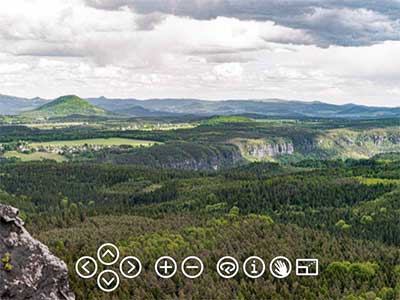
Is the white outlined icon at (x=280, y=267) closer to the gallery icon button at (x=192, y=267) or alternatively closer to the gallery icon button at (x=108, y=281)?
the gallery icon button at (x=192, y=267)

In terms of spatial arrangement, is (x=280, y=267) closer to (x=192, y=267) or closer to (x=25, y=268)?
(x=192, y=267)

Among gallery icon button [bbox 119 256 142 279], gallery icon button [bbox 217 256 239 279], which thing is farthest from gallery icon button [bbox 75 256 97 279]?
gallery icon button [bbox 217 256 239 279]

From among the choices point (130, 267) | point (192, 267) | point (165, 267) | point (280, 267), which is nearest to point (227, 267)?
point (192, 267)

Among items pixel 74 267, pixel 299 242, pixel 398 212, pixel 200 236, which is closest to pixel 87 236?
pixel 200 236

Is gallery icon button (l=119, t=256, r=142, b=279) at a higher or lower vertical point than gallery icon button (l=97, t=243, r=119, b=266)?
lower

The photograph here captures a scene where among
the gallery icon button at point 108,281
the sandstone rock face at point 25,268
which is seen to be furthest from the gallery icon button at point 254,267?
the sandstone rock face at point 25,268

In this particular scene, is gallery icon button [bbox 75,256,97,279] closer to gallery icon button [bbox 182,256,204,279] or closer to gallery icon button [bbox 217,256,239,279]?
gallery icon button [bbox 182,256,204,279]
